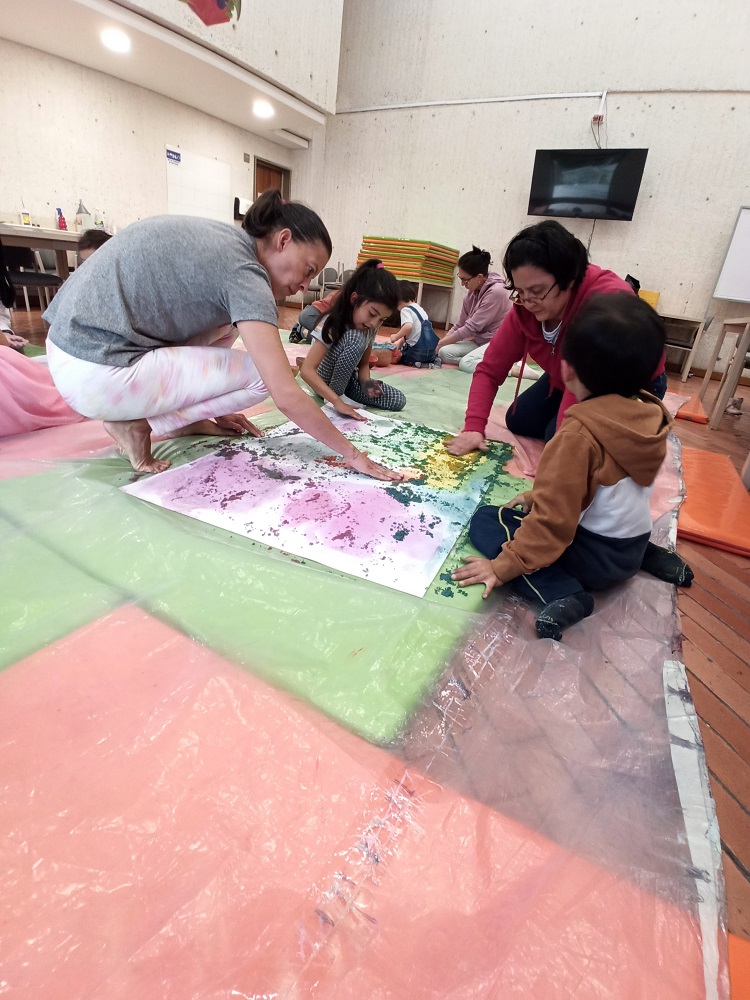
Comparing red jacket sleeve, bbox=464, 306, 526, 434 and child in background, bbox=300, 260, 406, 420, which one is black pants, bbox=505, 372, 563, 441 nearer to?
red jacket sleeve, bbox=464, 306, 526, 434

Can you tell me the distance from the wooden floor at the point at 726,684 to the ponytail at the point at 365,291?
1.27 metres

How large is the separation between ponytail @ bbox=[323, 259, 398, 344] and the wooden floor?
4.17ft

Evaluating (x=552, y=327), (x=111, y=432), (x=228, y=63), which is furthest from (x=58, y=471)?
(x=228, y=63)

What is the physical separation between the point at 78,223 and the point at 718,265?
5.83 meters

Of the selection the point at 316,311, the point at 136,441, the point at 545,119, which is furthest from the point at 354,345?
the point at 545,119

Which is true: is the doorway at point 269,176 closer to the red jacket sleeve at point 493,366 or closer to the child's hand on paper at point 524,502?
the red jacket sleeve at point 493,366

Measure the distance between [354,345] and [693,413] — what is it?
2.30 metres

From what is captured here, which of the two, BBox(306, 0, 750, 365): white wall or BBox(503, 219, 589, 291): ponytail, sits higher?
BBox(306, 0, 750, 365): white wall

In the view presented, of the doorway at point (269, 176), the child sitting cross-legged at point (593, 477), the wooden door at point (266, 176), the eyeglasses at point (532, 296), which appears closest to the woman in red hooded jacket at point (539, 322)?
the eyeglasses at point (532, 296)

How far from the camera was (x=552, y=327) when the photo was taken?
4.89ft

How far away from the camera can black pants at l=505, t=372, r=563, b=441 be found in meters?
1.96

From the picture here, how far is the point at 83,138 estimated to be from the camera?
471 cm

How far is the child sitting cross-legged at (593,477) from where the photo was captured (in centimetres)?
92

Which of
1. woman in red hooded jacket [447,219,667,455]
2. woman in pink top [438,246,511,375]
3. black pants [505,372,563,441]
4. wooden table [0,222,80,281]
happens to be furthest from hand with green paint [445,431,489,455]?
wooden table [0,222,80,281]
